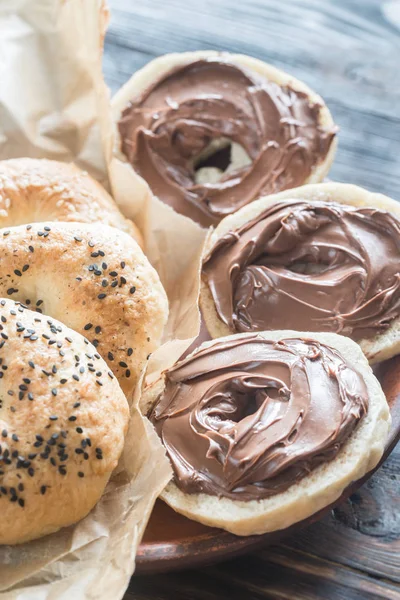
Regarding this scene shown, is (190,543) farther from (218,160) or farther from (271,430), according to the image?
(218,160)

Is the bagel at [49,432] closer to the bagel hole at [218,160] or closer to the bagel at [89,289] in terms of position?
the bagel at [89,289]

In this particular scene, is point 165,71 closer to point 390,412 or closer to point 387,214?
point 387,214

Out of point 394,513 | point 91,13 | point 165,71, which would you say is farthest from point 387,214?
point 91,13

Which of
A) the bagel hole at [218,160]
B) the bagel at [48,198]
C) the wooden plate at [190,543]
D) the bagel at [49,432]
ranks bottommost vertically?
A: the wooden plate at [190,543]

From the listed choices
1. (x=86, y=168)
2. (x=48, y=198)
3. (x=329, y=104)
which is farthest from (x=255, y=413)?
(x=329, y=104)

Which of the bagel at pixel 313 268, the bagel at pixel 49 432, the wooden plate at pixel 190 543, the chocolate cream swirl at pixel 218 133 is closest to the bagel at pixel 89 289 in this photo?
the bagel at pixel 49 432

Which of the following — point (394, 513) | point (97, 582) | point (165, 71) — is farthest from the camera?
point (165, 71)
